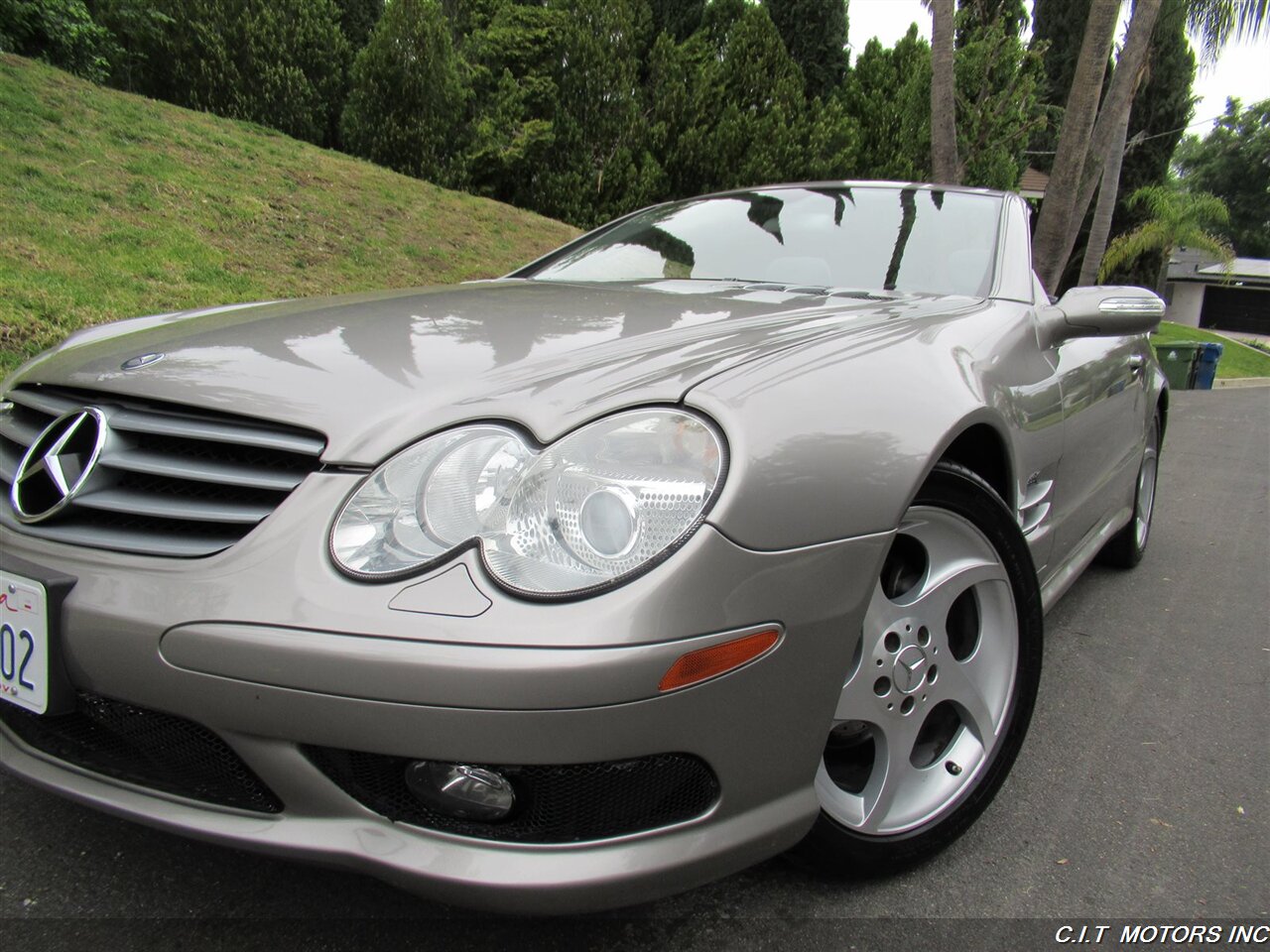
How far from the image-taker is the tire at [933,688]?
165cm

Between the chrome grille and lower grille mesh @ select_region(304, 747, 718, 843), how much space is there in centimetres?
38

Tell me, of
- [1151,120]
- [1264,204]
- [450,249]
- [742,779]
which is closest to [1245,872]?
[742,779]

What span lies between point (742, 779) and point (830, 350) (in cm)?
76

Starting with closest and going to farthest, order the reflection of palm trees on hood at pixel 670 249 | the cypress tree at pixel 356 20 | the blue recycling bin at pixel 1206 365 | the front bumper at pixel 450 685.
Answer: the front bumper at pixel 450 685
the reflection of palm trees on hood at pixel 670 249
the blue recycling bin at pixel 1206 365
the cypress tree at pixel 356 20

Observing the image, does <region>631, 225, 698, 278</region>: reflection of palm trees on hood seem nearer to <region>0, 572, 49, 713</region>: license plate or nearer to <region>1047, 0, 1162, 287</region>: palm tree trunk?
<region>0, 572, 49, 713</region>: license plate

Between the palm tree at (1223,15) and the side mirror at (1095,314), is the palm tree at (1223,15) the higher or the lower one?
the higher one

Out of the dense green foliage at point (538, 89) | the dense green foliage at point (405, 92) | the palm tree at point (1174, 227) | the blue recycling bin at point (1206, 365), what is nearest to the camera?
the dense green foliage at point (405, 92)

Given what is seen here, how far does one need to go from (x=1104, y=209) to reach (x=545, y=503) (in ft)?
42.2

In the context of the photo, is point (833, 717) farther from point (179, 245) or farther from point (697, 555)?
point (179, 245)

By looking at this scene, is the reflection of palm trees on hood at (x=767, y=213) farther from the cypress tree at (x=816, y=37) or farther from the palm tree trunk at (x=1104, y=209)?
the cypress tree at (x=816, y=37)

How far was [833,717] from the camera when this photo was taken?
151 centimetres

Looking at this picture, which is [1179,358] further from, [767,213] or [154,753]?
[154,753]

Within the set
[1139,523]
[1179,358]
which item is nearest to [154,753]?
[1139,523]

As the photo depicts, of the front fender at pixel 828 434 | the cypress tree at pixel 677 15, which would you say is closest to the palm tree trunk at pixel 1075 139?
the front fender at pixel 828 434
